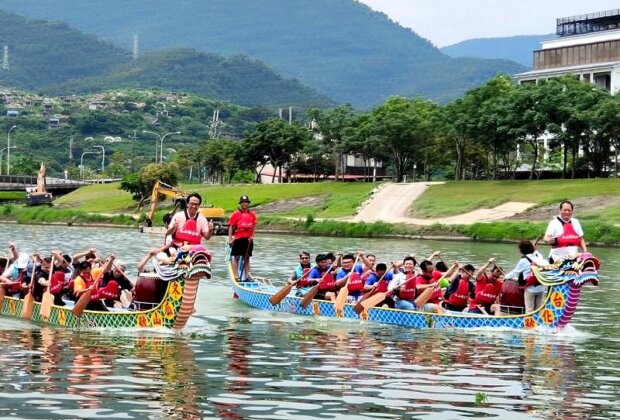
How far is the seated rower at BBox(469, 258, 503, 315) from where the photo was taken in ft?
98.8

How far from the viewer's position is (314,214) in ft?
334

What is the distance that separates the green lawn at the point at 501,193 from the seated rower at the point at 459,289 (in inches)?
2213

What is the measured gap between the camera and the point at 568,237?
93.7ft

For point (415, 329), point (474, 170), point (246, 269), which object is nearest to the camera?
point (415, 329)

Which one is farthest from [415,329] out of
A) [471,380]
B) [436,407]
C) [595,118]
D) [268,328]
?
[595,118]

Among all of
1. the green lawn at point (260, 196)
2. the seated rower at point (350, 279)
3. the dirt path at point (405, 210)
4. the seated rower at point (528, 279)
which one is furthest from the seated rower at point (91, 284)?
the green lawn at point (260, 196)

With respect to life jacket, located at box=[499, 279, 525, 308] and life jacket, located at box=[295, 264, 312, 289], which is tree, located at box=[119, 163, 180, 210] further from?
life jacket, located at box=[499, 279, 525, 308]

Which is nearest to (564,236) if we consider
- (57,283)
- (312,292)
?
(312,292)

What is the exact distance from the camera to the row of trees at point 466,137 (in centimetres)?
10181

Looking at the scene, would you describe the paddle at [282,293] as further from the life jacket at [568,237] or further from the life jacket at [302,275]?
the life jacket at [568,237]

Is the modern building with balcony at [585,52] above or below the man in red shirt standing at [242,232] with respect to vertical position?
above

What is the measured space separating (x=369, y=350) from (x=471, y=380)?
166 inches

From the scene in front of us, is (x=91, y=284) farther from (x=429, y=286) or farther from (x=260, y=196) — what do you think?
(x=260, y=196)

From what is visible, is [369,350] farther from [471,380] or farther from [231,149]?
[231,149]
